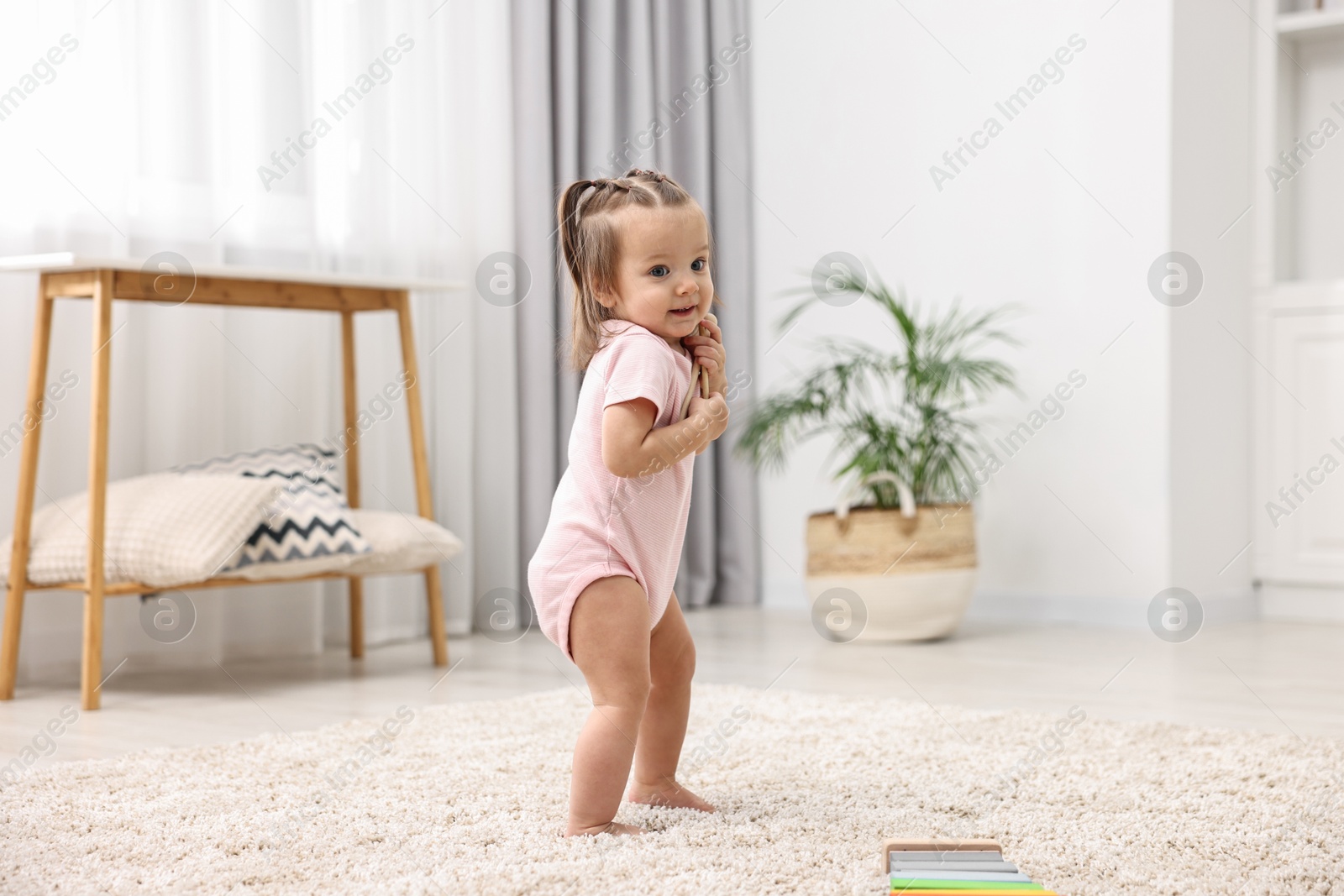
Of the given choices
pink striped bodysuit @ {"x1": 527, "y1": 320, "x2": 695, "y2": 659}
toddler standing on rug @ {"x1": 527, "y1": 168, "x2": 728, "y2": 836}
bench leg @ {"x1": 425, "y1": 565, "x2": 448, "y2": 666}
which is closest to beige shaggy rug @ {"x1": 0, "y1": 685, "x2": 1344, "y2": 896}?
toddler standing on rug @ {"x1": 527, "y1": 168, "x2": 728, "y2": 836}

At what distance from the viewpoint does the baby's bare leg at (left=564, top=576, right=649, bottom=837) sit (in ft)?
4.16

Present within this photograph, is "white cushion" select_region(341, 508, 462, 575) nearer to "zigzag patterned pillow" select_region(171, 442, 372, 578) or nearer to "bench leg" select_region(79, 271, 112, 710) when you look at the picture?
"zigzag patterned pillow" select_region(171, 442, 372, 578)

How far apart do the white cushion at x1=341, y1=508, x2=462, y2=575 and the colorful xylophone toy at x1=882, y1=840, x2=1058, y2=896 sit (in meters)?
1.48

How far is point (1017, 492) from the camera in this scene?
3285 millimetres

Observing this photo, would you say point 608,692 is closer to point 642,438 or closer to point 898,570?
point 642,438

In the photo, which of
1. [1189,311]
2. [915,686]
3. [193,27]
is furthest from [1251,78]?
[193,27]

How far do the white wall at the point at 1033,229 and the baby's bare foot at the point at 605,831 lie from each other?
2.11 m

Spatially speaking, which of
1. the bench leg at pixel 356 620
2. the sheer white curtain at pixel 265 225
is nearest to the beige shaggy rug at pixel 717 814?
the bench leg at pixel 356 620

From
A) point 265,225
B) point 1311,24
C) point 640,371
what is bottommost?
point 640,371

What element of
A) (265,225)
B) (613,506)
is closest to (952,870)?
(613,506)

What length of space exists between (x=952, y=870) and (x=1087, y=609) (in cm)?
222

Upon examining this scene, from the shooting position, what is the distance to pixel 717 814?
138 cm

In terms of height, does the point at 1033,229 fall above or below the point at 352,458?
above

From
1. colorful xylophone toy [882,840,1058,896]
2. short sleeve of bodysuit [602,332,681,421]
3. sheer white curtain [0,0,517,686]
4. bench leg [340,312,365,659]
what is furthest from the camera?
bench leg [340,312,365,659]
